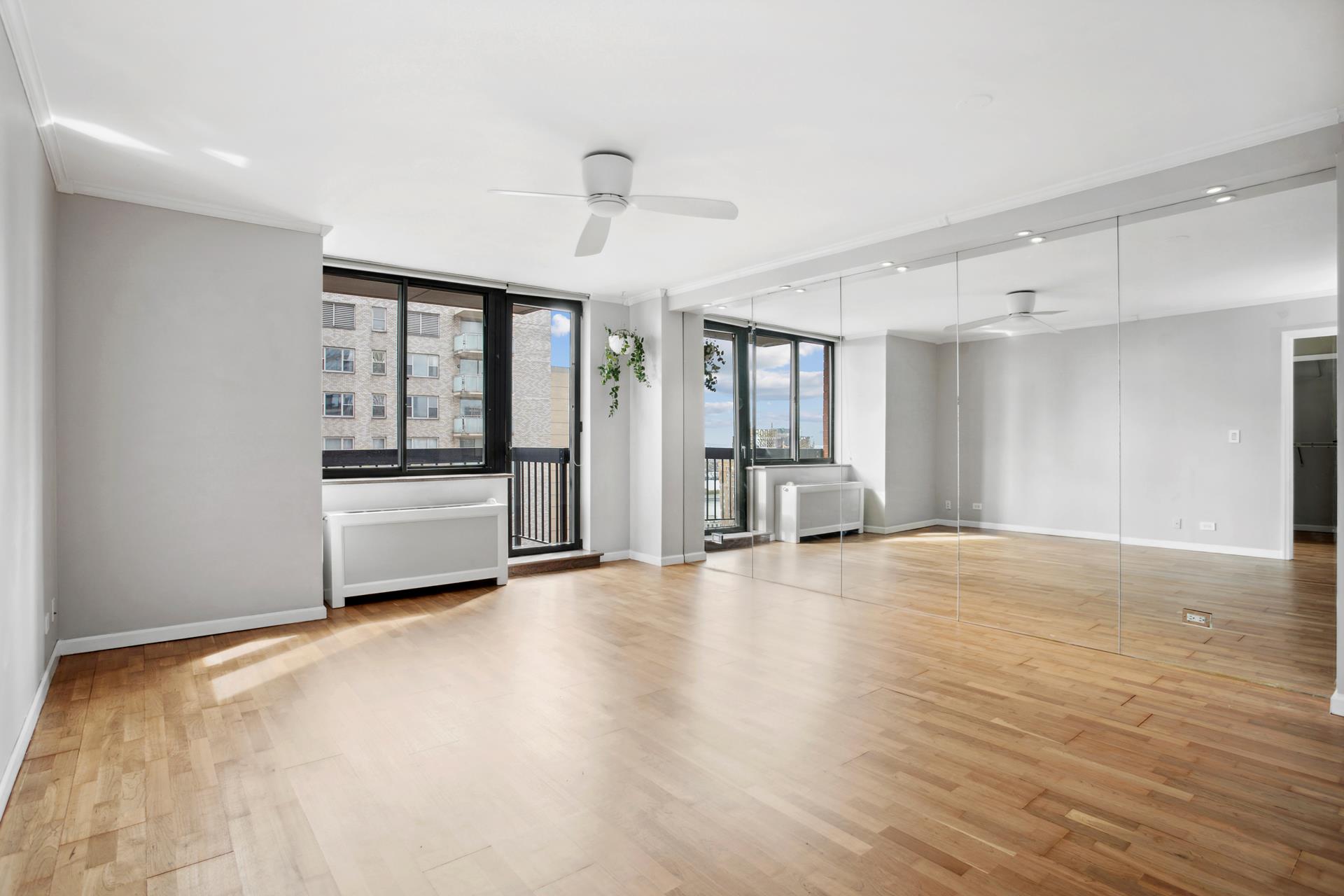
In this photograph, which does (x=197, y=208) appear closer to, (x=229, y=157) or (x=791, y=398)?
(x=229, y=157)

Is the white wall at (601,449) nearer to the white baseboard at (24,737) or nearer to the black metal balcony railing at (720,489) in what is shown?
the black metal balcony railing at (720,489)

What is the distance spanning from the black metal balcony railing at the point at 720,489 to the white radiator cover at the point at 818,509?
534 millimetres

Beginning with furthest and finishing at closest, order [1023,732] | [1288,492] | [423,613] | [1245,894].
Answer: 1. [423,613]
2. [1288,492]
3. [1023,732]
4. [1245,894]

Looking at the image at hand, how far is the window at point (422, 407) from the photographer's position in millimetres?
5625

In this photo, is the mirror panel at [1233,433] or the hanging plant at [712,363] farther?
the hanging plant at [712,363]

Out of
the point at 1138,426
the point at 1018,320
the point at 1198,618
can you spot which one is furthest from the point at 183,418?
the point at 1198,618

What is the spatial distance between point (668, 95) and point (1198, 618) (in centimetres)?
361

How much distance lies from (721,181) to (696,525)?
355 centimetres

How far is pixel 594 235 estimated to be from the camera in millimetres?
3771

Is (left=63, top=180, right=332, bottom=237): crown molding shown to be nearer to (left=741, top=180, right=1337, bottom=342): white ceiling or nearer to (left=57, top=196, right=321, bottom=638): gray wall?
(left=57, top=196, right=321, bottom=638): gray wall

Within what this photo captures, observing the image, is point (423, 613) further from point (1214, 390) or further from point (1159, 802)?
point (1214, 390)

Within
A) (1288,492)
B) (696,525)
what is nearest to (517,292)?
(696,525)

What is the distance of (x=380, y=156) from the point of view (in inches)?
135

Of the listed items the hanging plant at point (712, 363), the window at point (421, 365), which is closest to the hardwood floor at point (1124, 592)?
the hanging plant at point (712, 363)
